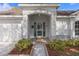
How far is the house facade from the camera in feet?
26.5

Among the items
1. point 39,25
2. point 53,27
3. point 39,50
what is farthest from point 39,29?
point 39,50

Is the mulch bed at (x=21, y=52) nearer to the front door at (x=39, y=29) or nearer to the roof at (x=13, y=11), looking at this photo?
the front door at (x=39, y=29)

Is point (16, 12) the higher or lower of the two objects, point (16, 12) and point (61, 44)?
the higher

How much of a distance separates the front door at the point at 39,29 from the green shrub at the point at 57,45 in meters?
0.31

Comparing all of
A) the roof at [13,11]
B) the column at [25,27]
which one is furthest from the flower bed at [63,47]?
the roof at [13,11]

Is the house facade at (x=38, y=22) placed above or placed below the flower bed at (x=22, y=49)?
above

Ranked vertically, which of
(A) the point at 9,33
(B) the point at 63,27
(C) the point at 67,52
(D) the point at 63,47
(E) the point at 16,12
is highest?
(E) the point at 16,12

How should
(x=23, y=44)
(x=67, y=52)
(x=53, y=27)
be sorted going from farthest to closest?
(x=53, y=27)
(x=67, y=52)
(x=23, y=44)

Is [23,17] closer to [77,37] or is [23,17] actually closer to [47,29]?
[47,29]

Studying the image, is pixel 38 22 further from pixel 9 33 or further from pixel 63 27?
pixel 9 33

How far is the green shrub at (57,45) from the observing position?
26.2ft

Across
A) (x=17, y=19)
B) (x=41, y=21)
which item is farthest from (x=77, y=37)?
(x=17, y=19)

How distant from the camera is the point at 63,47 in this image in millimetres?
8039

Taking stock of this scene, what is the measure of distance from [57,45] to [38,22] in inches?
30.2
